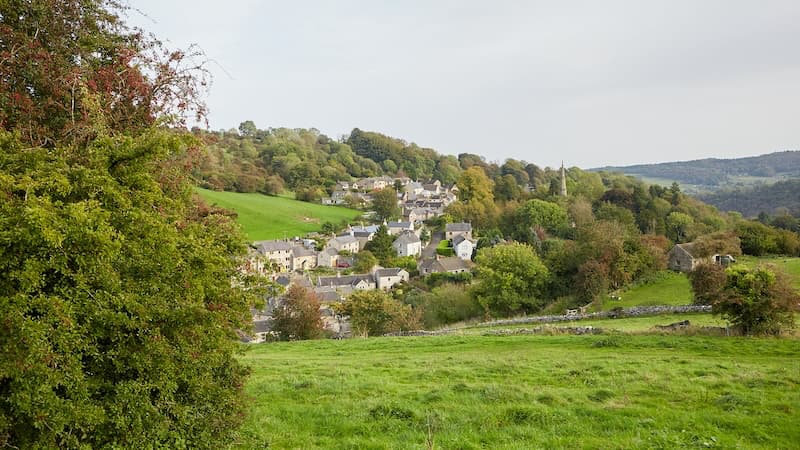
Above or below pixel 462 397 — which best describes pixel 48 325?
above

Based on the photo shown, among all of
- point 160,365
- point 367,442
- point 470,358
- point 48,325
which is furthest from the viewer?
point 470,358

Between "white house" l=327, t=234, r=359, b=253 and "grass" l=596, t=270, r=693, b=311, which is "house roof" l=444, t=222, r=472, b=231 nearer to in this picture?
"white house" l=327, t=234, r=359, b=253

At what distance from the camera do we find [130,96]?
8742mm

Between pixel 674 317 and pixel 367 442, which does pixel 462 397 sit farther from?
pixel 674 317

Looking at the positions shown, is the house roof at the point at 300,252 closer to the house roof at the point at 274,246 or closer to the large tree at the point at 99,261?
the house roof at the point at 274,246

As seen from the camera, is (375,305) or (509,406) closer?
(509,406)

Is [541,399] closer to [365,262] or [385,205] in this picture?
[365,262]

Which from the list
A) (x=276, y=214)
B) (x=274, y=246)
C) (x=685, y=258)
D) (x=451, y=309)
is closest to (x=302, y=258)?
(x=274, y=246)

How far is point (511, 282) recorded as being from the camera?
38.8 metres

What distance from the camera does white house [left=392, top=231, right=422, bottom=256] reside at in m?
77.1

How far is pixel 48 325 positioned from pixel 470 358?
47.2ft

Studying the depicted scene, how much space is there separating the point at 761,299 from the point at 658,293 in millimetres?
17378

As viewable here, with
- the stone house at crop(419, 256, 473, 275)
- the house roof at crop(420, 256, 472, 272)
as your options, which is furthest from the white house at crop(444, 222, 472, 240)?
the house roof at crop(420, 256, 472, 272)

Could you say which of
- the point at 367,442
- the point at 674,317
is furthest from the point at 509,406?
the point at 674,317
